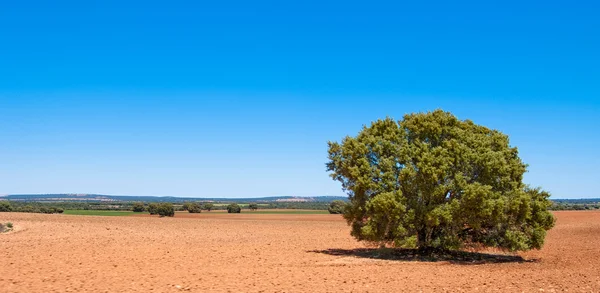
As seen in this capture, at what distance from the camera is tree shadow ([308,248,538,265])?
2820 cm

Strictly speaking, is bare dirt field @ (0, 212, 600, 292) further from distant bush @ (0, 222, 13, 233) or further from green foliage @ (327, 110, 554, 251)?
distant bush @ (0, 222, 13, 233)

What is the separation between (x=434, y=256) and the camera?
29031mm

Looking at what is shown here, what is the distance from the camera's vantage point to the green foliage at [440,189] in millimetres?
26000

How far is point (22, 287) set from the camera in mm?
17453

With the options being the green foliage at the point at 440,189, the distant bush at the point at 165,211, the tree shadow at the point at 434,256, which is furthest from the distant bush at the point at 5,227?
the distant bush at the point at 165,211

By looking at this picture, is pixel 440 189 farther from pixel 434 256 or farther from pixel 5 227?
pixel 5 227

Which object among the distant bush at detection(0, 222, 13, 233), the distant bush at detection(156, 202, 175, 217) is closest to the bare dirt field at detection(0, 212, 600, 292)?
the distant bush at detection(0, 222, 13, 233)

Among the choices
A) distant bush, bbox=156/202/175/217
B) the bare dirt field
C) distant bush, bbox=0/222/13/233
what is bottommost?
the bare dirt field

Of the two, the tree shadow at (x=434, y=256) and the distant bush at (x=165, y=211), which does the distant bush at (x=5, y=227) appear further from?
the distant bush at (x=165, y=211)

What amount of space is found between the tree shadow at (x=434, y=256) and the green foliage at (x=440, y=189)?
710mm

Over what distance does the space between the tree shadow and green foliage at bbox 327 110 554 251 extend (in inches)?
28.0

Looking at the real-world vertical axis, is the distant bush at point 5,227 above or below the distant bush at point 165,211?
below

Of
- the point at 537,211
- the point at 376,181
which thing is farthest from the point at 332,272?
the point at 537,211

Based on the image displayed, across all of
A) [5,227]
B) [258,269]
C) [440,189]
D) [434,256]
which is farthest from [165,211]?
[440,189]
